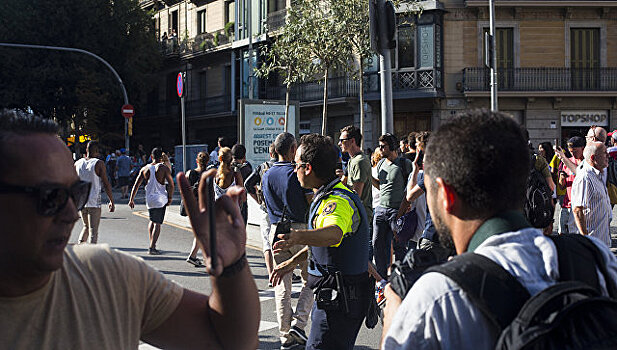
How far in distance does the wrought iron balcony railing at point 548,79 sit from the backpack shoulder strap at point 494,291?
25.5 meters

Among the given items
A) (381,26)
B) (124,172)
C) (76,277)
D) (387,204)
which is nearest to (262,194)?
(387,204)

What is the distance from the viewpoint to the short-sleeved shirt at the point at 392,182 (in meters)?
7.98

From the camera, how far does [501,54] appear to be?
2672 cm

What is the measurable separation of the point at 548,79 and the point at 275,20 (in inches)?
516

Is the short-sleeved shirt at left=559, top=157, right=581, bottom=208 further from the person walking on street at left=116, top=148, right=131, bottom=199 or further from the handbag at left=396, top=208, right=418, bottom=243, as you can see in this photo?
the person walking on street at left=116, top=148, right=131, bottom=199

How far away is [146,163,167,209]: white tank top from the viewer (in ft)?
35.0

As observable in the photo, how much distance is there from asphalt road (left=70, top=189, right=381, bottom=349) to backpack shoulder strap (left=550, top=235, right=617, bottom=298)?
4022 mm

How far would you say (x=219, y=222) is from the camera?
182 centimetres

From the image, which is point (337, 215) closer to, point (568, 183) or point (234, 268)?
point (234, 268)

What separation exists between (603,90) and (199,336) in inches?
1066

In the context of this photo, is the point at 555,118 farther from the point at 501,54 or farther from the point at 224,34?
the point at 224,34

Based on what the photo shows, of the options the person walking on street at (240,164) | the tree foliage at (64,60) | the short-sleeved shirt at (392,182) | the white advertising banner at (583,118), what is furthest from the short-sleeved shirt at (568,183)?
the tree foliage at (64,60)

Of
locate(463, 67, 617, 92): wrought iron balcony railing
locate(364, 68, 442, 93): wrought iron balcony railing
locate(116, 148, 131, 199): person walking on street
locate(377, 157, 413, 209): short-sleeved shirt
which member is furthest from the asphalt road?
locate(463, 67, 617, 92): wrought iron balcony railing

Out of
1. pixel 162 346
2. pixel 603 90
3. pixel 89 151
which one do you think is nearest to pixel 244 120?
pixel 89 151
